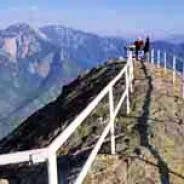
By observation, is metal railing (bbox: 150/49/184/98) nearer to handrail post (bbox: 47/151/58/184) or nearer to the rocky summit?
the rocky summit

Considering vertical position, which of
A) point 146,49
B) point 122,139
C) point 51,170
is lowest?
point 122,139

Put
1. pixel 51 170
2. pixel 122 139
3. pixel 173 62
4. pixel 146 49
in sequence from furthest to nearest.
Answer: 1. pixel 146 49
2. pixel 173 62
3. pixel 122 139
4. pixel 51 170

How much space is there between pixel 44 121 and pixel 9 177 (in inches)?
262

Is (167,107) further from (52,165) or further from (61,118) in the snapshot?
(52,165)

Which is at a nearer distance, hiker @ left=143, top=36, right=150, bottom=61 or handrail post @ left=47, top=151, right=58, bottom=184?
handrail post @ left=47, top=151, right=58, bottom=184

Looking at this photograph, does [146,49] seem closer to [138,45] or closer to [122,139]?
[138,45]

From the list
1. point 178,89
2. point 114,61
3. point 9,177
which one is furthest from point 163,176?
point 114,61

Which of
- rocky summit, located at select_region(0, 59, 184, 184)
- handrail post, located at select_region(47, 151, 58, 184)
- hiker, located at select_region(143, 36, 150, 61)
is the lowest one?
rocky summit, located at select_region(0, 59, 184, 184)

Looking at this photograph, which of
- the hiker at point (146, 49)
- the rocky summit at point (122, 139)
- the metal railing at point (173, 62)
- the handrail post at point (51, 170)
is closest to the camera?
the handrail post at point (51, 170)

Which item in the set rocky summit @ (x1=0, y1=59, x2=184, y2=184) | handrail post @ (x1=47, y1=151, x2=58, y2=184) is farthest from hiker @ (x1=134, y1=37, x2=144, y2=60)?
handrail post @ (x1=47, y1=151, x2=58, y2=184)

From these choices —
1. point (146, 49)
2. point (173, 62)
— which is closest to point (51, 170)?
point (173, 62)

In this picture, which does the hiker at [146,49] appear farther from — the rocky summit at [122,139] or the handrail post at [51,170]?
the handrail post at [51,170]

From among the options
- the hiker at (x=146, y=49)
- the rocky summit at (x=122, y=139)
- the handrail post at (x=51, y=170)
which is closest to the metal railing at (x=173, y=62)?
the hiker at (x=146, y=49)

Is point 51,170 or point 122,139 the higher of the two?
point 51,170
